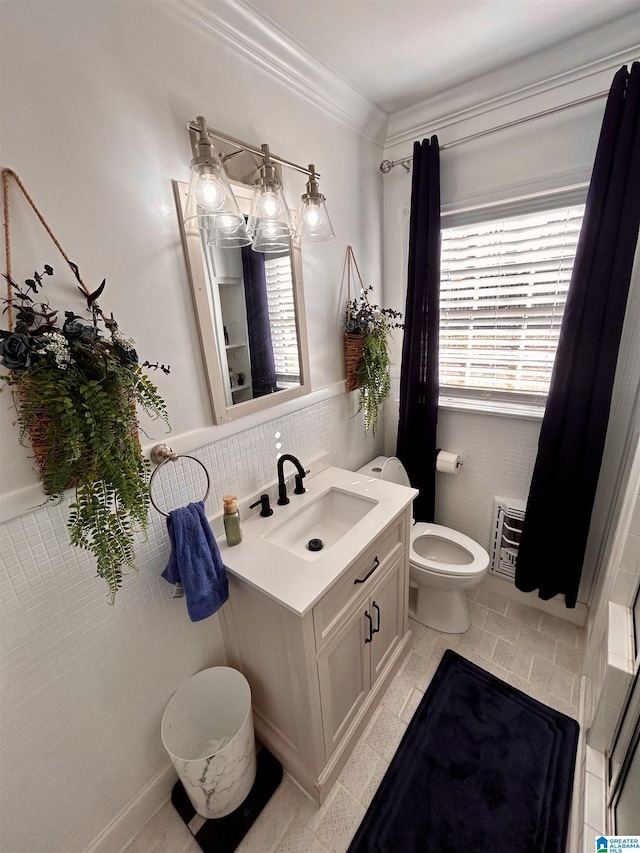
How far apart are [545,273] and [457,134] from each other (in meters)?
0.76

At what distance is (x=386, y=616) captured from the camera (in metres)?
1.54

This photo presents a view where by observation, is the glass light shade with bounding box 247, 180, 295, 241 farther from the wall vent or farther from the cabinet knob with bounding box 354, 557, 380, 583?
the wall vent

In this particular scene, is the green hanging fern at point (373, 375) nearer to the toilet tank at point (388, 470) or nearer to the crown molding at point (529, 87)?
the toilet tank at point (388, 470)

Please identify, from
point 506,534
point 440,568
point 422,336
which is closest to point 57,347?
point 422,336

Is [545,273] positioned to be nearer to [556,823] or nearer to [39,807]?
[556,823]

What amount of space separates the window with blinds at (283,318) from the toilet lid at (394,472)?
2.54 ft

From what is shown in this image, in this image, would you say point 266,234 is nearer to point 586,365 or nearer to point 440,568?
point 586,365

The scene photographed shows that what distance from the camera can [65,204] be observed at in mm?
856

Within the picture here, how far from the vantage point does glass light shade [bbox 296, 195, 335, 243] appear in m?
1.22

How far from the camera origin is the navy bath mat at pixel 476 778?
3.80 ft

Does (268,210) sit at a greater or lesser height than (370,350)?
greater

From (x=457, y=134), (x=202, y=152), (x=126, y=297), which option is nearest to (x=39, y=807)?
(x=126, y=297)

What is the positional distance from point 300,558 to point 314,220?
117 centimetres

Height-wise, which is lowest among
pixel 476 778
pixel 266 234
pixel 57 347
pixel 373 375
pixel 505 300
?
pixel 476 778
